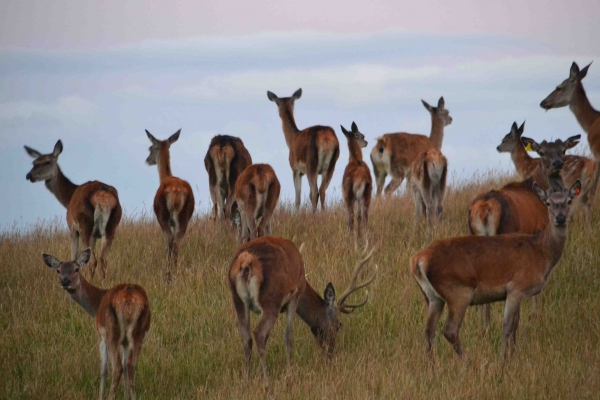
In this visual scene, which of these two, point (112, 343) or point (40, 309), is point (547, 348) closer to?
point (112, 343)

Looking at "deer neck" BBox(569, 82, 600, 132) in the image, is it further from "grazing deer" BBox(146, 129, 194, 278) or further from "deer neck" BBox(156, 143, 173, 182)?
"grazing deer" BBox(146, 129, 194, 278)

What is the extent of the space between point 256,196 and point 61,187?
304 centimetres

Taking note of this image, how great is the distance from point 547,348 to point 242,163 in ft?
23.4

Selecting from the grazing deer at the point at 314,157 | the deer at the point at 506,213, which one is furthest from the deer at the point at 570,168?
the grazing deer at the point at 314,157

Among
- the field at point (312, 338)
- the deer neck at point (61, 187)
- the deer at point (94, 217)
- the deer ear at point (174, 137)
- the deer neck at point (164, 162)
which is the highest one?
the deer ear at point (174, 137)

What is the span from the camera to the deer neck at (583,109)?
1602cm

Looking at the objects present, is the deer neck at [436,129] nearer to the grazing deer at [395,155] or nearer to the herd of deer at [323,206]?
the herd of deer at [323,206]

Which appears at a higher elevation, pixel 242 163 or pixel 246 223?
pixel 242 163

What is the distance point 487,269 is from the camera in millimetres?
Answer: 8688

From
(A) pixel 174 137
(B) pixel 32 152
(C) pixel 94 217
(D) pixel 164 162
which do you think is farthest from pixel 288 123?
(C) pixel 94 217

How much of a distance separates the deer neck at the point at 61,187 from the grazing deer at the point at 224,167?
2582mm

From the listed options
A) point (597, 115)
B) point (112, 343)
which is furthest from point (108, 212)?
point (597, 115)

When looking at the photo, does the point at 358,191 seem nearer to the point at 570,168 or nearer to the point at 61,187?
the point at 570,168

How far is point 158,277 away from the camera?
12906 millimetres
